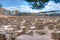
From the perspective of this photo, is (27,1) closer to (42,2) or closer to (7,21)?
(42,2)

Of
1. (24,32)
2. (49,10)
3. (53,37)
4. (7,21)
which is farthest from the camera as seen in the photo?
(7,21)

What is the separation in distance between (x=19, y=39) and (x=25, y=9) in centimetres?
92

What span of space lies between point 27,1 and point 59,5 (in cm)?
68

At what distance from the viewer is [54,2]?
152 inches

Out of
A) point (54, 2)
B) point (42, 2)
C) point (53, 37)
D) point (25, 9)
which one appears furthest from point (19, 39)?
point (42, 2)

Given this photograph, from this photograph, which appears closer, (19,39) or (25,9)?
(19,39)

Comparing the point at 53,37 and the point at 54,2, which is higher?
the point at 54,2

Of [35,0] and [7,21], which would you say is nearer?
[35,0]

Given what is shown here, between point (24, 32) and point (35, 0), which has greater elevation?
point (35, 0)

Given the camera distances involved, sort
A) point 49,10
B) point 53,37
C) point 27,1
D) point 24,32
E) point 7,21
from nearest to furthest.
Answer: point 53,37, point 24,32, point 49,10, point 27,1, point 7,21

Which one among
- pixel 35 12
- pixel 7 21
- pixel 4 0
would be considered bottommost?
pixel 7 21

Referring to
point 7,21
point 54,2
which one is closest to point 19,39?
point 54,2

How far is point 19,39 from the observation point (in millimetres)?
3039

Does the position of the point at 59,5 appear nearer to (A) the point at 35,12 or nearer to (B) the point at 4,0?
(A) the point at 35,12
